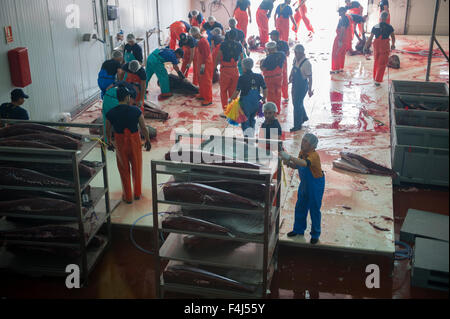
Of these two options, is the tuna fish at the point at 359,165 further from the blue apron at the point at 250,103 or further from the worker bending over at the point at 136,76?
the worker bending over at the point at 136,76

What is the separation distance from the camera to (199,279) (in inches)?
221

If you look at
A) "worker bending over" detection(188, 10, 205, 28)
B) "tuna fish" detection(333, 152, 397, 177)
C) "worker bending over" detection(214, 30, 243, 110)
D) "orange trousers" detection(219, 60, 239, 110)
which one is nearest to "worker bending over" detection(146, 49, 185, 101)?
"worker bending over" detection(214, 30, 243, 110)

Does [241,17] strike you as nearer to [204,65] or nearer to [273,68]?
[204,65]

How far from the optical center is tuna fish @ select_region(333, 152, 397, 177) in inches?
337

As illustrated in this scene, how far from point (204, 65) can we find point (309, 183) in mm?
A: 6790

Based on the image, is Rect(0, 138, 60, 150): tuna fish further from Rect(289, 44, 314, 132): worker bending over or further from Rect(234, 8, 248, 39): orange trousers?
Rect(234, 8, 248, 39): orange trousers

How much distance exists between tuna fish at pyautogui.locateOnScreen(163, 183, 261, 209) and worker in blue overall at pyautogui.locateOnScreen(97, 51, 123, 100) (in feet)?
17.2

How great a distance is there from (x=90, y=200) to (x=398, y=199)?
4954 mm

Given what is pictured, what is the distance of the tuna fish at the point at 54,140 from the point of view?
6227 millimetres

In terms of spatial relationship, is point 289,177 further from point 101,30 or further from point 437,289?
point 101,30

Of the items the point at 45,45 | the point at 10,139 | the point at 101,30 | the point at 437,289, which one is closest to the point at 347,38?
the point at 101,30

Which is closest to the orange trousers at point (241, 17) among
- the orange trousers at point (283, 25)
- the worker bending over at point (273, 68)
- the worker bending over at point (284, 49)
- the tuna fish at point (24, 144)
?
the orange trousers at point (283, 25)

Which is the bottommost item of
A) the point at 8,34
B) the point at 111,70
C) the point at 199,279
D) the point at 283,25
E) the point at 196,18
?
the point at 199,279

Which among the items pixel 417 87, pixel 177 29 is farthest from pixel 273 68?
pixel 177 29
